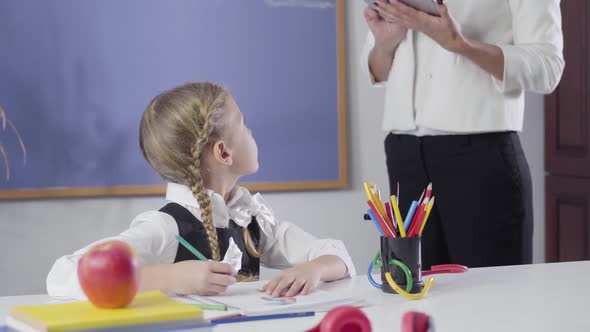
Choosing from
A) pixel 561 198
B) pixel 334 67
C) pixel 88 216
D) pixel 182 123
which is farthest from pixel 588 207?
pixel 182 123

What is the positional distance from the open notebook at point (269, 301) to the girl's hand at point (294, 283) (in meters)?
0.01

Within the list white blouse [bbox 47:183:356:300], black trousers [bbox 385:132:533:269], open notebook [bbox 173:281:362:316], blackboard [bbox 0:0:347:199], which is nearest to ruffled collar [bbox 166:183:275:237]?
white blouse [bbox 47:183:356:300]

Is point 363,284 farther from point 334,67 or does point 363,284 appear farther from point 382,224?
→ point 334,67

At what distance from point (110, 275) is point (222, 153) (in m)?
0.76

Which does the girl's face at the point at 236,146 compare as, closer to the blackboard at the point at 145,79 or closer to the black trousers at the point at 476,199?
the black trousers at the point at 476,199

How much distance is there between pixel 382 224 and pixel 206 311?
1.08 feet

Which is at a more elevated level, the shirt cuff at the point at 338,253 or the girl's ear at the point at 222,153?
the girl's ear at the point at 222,153

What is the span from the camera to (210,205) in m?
1.61

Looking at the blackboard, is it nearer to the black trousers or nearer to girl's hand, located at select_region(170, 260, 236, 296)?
the black trousers

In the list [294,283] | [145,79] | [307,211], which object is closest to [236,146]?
[294,283]

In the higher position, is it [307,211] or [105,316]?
[105,316]

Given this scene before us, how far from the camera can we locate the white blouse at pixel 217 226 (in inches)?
54.2

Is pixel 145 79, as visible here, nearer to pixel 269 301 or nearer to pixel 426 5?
pixel 426 5

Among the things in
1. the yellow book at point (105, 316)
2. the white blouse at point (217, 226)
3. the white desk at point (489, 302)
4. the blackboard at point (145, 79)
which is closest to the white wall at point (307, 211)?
the blackboard at point (145, 79)
